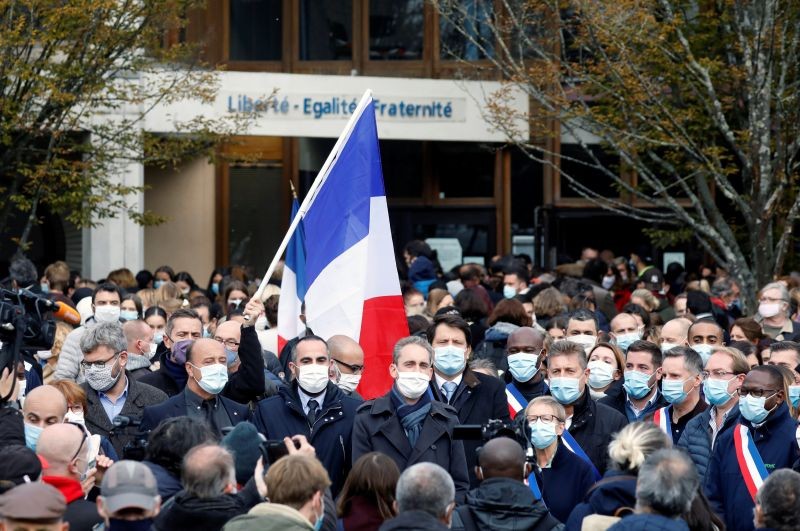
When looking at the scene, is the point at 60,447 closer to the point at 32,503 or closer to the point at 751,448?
the point at 32,503

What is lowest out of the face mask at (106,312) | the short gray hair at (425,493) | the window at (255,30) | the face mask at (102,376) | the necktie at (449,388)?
the short gray hair at (425,493)

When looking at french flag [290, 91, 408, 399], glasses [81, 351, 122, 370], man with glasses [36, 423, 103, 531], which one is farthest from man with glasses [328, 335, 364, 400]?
man with glasses [36, 423, 103, 531]

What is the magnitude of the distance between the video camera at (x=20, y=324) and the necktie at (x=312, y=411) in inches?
59.9

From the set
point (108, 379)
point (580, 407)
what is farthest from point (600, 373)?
point (108, 379)

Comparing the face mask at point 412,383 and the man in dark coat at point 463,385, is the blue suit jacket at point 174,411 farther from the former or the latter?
the man in dark coat at point 463,385

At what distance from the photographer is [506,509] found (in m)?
6.47

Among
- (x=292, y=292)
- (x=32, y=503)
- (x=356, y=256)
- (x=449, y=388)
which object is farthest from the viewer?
(x=292, y=292)

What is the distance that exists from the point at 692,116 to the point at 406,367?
34.2 feet

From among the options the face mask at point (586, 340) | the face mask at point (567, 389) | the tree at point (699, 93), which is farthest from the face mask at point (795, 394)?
the tree at point (699, 93)

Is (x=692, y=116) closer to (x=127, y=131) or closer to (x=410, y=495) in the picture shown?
(x=127, y=131)

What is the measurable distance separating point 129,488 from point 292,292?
17.7 ft

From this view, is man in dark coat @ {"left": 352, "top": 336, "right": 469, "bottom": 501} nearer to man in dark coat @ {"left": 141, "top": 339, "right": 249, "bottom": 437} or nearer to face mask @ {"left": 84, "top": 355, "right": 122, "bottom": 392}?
man in dark coat @ {"left": 141, "top": 339, "right": 249, "bottom": 437}

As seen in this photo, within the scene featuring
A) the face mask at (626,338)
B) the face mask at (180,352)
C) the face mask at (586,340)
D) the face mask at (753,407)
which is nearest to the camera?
the face mask at (753,407)

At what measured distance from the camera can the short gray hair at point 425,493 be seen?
20.0ft
